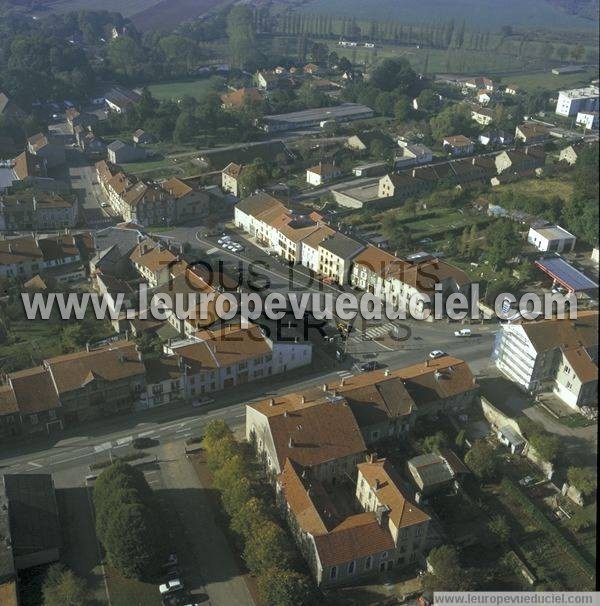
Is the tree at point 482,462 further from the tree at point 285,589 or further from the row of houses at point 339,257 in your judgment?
the row of houses at point 339,257

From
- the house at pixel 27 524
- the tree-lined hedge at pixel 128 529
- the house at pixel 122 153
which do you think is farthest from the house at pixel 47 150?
the tree-lined hedge at pixel 128 529

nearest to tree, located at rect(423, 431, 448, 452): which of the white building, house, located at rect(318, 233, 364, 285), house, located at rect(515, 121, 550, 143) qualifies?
house, located at rect(318, 233, 364, 285)

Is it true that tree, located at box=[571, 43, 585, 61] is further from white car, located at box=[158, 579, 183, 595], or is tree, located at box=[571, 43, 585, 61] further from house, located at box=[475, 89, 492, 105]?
white car, located at box=[158, 579, 183, 595]

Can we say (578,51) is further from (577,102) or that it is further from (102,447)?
(102,447)

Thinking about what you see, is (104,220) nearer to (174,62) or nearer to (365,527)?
(365,527)

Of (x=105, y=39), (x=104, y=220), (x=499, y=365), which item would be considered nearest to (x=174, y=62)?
(x=105, y=39)

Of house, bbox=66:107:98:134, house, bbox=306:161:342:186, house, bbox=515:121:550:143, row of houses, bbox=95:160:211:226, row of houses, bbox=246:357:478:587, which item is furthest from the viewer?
house, bbox=515:121:550:143

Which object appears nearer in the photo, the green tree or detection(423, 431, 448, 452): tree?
the green tree
